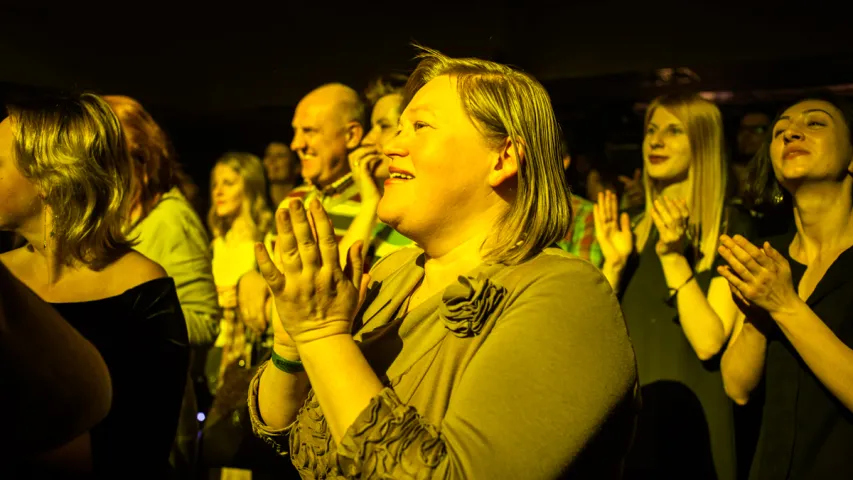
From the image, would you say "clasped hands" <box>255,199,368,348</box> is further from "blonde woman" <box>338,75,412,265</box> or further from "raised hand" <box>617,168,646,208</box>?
"raised hand" <box>617,168,646,208</box>

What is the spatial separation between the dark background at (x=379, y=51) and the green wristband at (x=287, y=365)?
9.78ft

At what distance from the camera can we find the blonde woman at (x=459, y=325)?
1.21 meters

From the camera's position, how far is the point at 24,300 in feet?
3.24

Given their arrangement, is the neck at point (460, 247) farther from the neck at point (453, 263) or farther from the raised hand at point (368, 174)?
the raised hand at point (368, 174)

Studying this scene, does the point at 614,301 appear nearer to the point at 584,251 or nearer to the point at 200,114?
the point at 584,251

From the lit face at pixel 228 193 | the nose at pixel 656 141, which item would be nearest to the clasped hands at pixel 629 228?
the nose at pixel 656 141

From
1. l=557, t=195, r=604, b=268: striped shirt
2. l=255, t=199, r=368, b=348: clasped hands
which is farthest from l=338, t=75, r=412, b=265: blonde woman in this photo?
l=255, t=199, r=368, b=348: clasped hands

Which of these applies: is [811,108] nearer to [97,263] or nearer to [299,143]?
[299,143]

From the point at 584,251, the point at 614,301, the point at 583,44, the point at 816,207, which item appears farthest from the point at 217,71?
the point at 614,301

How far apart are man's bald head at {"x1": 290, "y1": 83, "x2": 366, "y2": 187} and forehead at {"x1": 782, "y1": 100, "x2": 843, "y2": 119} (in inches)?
68.7

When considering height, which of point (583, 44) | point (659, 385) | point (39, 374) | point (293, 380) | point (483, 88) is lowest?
point (659, 385)

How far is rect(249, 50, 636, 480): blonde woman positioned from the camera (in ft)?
3.98

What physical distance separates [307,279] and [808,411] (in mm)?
1545

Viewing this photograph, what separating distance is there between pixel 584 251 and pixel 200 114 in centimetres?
296
